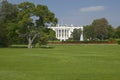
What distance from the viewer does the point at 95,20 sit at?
150375mm

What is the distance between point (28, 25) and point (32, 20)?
2.01 meters

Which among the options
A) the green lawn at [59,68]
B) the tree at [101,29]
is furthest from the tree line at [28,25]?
the tree at [101,29]

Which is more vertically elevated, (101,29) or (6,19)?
(101,29)

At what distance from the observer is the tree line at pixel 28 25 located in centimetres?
6600

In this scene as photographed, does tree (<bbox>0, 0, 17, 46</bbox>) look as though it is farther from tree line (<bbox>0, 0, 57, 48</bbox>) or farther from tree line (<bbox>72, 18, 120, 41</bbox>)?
tree line (<bbox>72, 18, 120, 41</bbox>)

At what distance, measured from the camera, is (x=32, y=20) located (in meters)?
66.9

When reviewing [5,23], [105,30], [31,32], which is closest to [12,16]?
[5,23]

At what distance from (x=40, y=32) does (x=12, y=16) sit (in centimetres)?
1063

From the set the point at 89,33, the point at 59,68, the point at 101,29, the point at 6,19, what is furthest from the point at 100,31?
the point at 59,68

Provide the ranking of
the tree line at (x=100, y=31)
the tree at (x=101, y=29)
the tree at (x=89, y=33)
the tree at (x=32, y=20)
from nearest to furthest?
the tree at (x=32, y=20) → the tree at (x=101, y=29) → the tree line at (x=100, y=31) → the tree at (x=89, y=33)

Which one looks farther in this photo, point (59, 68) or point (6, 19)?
point (6, 19)

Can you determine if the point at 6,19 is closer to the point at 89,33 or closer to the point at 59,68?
the point at 59,68

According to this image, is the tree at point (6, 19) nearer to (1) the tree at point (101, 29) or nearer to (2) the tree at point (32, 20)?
(2) the tree at point (32, 20)

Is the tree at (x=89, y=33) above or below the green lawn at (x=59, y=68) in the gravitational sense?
above
